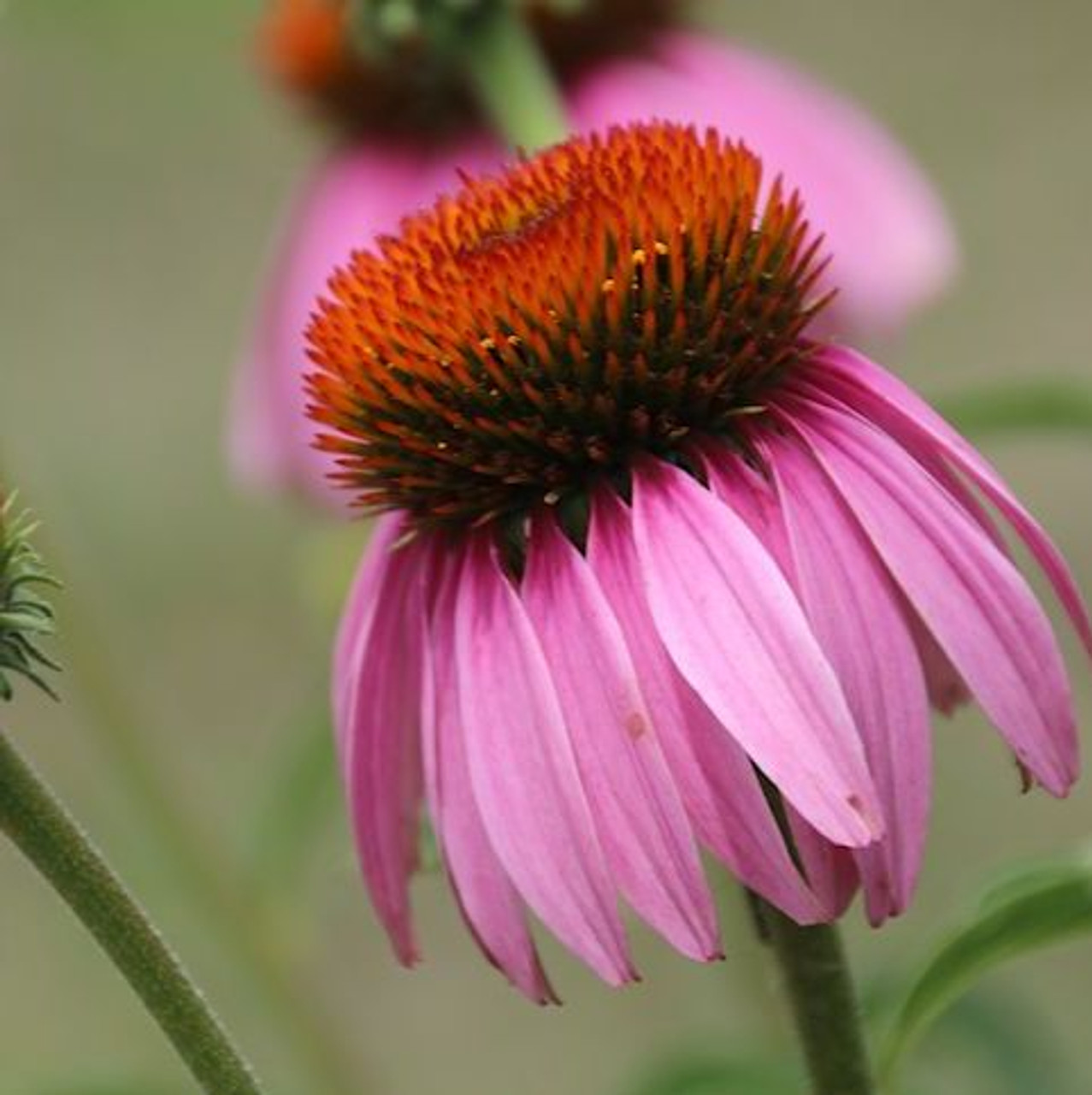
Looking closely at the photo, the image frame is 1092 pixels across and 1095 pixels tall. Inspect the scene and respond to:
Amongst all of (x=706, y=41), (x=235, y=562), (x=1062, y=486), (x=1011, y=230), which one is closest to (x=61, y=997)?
(x=235, y=562)

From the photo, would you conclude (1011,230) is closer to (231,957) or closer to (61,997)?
(61,997)

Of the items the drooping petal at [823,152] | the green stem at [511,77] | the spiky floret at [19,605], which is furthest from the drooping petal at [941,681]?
the drooping petal at [823,152]

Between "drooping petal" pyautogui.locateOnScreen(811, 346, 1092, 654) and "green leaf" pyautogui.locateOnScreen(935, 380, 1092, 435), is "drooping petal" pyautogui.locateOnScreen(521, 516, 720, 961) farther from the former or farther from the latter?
"green leaf" pyautogui.locateOnScreen(935, 380, 1092, 435)

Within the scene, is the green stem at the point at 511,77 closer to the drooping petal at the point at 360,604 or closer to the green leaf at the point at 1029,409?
the green leaf at the point at 1029,409

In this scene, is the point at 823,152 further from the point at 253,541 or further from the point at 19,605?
the point at 253,541

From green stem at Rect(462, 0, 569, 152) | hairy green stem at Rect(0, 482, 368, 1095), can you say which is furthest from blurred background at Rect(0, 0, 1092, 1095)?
green stem at Rect(462, 0, 569, 152)

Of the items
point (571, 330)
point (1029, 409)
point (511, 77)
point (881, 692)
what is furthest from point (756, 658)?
point (511, 77)

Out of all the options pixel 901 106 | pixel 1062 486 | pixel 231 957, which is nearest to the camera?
pixel 231 957
